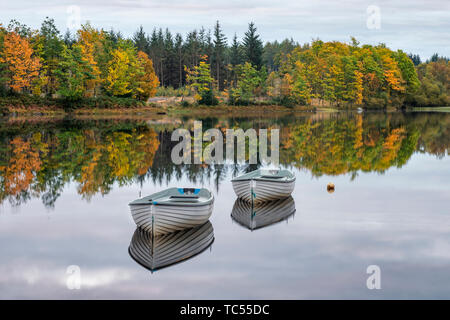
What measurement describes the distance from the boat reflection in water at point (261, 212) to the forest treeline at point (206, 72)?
220ft

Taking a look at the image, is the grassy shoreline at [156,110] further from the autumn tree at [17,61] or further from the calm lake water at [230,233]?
the calm lake water at [230,233]

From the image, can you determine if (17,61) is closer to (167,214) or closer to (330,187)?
(330,187)

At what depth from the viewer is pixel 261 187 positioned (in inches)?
814

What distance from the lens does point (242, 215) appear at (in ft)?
64.1

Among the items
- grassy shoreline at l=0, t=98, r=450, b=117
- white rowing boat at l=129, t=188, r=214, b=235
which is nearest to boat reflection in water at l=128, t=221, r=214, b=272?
white rowing boat at l=129, t=188, r=214, b=235

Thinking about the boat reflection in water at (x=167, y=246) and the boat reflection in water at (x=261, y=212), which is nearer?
the boat reflection in water at (x=167, y=246)

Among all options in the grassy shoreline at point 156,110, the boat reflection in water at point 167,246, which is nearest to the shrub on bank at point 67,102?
the grassy shoreline at point 156,110

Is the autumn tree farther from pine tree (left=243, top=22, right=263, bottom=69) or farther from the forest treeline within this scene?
pine tree (left=243, top=22, right=263, bottom=69)

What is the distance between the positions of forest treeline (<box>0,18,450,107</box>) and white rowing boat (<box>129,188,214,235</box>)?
6921cm

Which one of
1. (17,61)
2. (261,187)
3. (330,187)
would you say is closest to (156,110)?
(17,61)

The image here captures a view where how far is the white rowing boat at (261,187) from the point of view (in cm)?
2048

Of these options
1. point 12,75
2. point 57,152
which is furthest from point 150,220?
point 12,75
